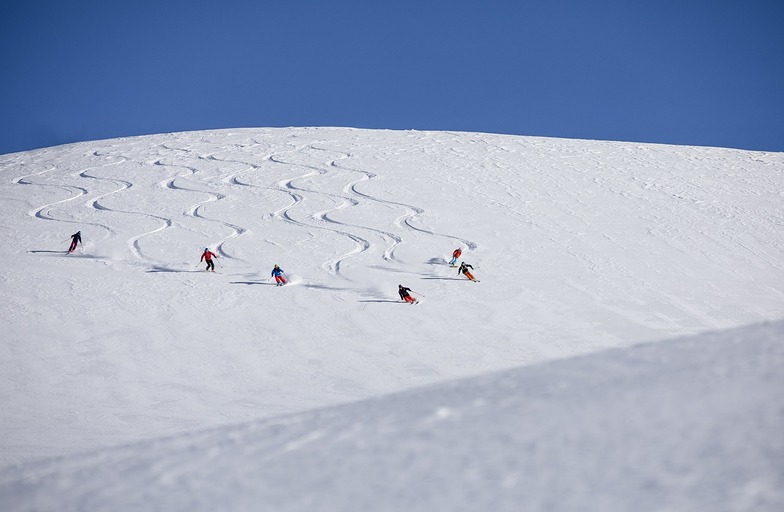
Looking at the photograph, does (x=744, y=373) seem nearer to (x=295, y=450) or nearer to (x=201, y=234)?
(x=295, y=450)

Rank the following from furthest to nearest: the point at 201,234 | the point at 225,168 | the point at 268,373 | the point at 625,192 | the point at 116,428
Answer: the point at 225,168 → the point at 625,192 → the point at 201,234 → the point at 268,373 → the point at 116,428

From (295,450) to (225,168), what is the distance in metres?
27.8

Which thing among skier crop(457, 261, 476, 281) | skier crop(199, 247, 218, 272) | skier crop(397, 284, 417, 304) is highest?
skier crop(457, 261, 476, 281)

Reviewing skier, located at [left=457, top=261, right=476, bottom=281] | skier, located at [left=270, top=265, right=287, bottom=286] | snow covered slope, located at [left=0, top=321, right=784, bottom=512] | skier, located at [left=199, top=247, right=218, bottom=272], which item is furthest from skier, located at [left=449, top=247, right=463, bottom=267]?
snow covered slope, located at [left=0, top=321, right=784, bottom=512]

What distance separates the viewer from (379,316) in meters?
12.9

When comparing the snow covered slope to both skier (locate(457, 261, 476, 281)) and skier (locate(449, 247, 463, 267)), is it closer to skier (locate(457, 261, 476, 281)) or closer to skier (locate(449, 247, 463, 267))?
skier (locate(457, 261, 476, 281))

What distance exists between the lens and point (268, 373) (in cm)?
1000

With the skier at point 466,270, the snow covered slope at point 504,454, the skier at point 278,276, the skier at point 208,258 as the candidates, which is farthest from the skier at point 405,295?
the snow covered slope at point 504,454

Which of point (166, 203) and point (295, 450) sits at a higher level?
point (295, 450)

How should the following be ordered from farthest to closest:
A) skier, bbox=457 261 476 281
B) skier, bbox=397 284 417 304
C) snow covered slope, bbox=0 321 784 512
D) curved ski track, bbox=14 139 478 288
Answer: curved ski track, bbox=14 139 478 288
skier, bbox=457 261 476 281
skier, bbox=397 284 417 304
snow covered slope, bbox=0 321 784 512

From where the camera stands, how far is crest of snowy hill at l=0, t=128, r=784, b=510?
1.65 meters

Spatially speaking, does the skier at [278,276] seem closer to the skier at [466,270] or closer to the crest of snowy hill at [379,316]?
the crest of snowy hill at [379,316]

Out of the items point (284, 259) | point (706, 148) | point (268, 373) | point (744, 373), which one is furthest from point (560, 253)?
point (706, 148)

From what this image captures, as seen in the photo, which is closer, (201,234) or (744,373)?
(744,373)
